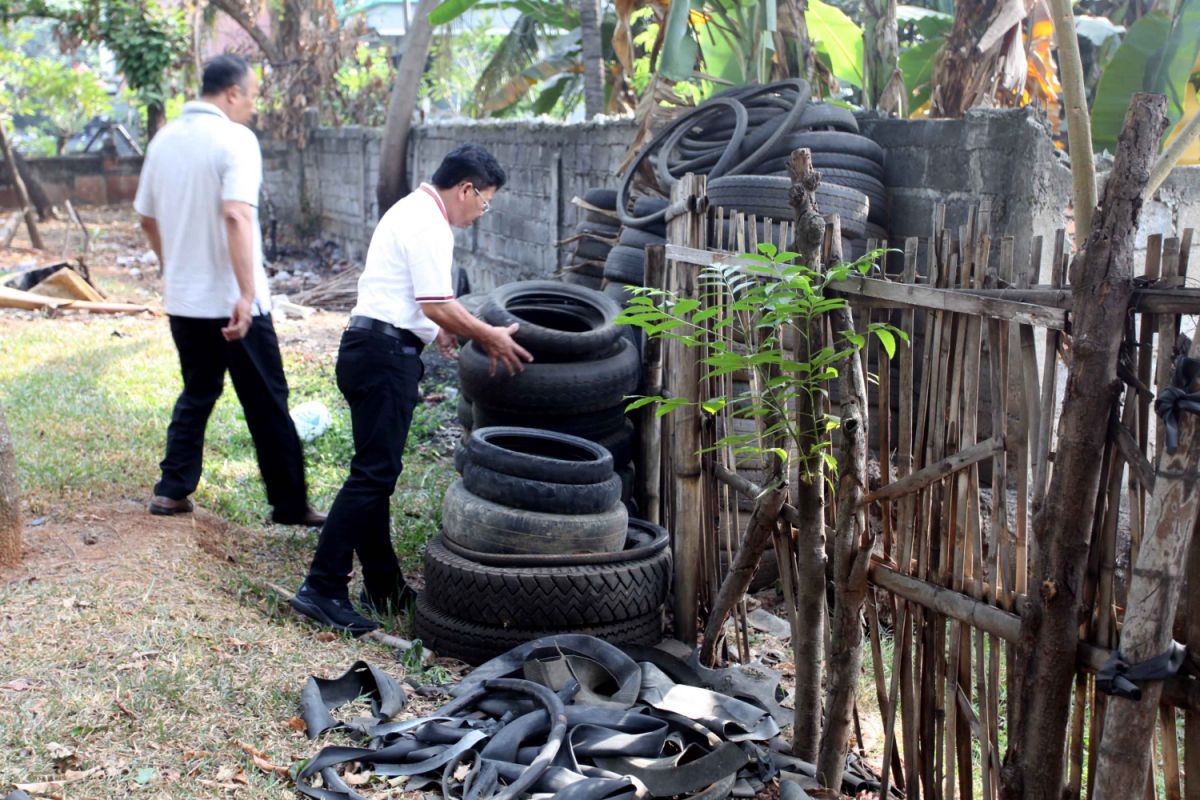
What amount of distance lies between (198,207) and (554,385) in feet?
6.02

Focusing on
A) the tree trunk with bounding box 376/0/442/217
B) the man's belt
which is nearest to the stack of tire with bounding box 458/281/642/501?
the man's belt

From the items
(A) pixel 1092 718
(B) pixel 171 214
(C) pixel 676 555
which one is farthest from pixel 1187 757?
(B) pixel 171 214

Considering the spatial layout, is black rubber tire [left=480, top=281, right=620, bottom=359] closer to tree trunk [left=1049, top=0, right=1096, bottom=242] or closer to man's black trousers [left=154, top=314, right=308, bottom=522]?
man's black trousers [left=154, top=314, right=308, bottom=522]

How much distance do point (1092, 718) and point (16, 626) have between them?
3638 mm

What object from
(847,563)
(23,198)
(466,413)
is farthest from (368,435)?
(23,198)

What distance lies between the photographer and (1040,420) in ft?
9.86

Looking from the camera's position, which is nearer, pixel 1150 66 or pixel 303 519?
pixel 303 519

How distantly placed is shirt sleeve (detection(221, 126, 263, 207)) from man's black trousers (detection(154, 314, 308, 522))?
564 millimetres

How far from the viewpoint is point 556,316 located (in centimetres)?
612

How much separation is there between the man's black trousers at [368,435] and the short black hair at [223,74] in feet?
4.92

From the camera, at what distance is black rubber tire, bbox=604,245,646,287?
22.3 feet

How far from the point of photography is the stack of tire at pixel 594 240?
8.04m

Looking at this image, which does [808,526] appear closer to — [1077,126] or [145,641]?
[1077,126]

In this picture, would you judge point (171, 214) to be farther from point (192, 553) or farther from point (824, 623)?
point (824, 623)
